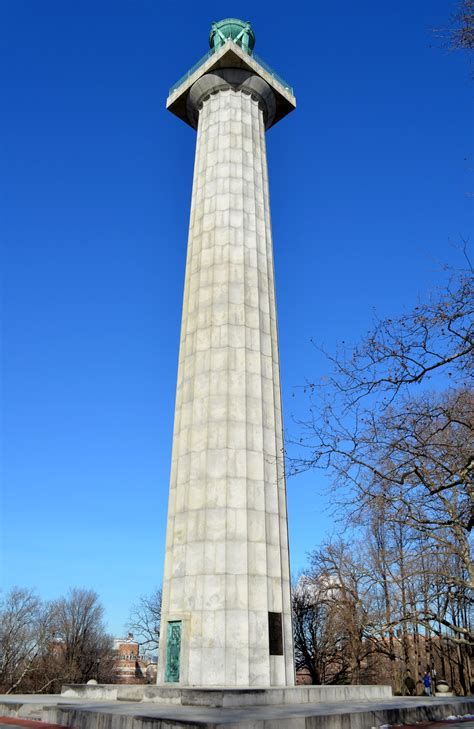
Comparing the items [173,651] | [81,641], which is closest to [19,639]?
[81,641]

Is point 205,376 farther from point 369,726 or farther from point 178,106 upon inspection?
point 178,106

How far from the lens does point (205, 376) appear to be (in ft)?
67.2

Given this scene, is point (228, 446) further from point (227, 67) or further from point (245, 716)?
point (227, 67)

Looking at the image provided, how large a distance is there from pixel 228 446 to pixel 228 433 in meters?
0.44

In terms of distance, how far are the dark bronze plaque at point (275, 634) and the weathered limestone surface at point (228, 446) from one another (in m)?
0.26

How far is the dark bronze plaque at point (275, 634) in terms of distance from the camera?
56.3 ft

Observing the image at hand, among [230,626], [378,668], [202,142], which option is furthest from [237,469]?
[378,668]

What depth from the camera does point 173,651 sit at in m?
17.2

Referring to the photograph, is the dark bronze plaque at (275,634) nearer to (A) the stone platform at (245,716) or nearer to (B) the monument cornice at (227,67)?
(A) the stone platform at (245,716)

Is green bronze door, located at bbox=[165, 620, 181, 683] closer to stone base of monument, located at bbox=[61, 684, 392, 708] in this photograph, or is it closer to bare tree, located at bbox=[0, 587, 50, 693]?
stone base of monument, located at bbox=[61, 684, 392, 708]

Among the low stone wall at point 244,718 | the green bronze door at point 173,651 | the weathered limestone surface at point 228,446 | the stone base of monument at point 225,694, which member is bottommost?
the low stone wall at point 244,718

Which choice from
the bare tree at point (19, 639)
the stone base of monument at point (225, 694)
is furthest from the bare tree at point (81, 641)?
the stone base of monument at point (225, 694)

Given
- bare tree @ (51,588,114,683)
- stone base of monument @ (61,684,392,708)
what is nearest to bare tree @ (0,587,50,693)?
bare tree @ (51,588,114,683)

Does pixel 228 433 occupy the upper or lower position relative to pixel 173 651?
upper
